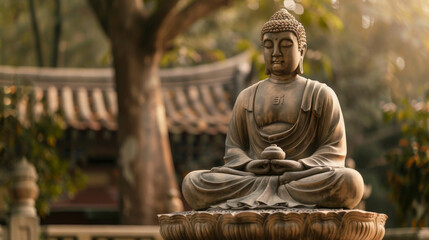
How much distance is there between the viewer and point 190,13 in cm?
1052

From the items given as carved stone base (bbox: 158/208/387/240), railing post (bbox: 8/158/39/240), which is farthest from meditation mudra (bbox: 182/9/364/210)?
railing post (bbox: 8/158/39/240)

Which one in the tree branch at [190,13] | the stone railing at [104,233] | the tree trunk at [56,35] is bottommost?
the stone railing at [104,233]

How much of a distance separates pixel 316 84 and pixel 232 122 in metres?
0.65

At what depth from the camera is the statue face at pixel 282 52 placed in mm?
6254

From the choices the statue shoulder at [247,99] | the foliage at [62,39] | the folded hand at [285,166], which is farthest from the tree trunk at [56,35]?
the folded hand at [285,166]

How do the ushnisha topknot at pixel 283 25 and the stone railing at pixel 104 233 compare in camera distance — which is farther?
the stone railing at pixel 104 233

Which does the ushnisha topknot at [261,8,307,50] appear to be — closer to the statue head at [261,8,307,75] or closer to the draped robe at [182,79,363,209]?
the statue head at [261,8,307,75]

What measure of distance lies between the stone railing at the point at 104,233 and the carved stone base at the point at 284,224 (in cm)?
426

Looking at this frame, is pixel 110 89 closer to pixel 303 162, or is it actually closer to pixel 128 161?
pixel 128 161

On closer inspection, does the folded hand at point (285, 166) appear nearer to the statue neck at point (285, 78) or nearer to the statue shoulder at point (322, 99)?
the statue shoulder at point (322, 99)

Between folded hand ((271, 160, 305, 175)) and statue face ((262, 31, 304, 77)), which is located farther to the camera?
statue face ((262, 31, 304, 77))

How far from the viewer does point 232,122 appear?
255 inches

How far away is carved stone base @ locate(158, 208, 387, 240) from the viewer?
17.9 ft

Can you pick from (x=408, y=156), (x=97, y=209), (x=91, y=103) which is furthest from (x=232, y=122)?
(x=91, y=103)
